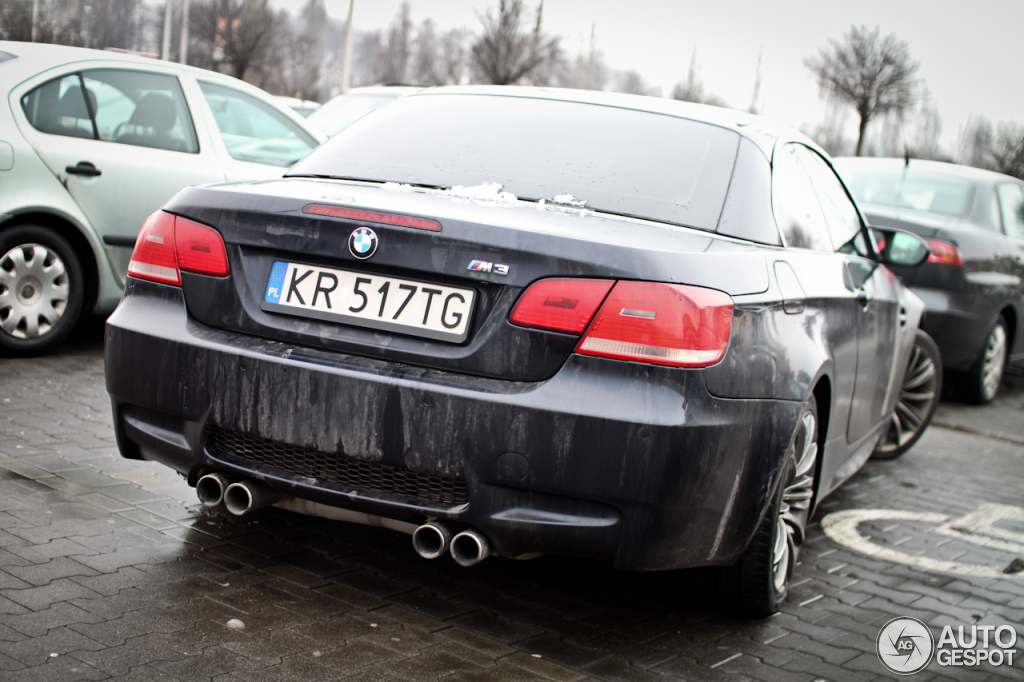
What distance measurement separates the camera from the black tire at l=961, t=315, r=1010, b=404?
8.50m

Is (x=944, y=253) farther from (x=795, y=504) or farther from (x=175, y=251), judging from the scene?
(x=175, y=251)

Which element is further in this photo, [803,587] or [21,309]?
[21,309]

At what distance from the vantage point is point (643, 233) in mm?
2855

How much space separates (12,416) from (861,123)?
121ft

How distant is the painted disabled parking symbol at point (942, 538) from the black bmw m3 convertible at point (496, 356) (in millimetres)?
1220

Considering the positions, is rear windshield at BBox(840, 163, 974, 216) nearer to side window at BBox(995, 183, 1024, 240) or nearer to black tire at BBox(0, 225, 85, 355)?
side window at BBox(995, 183, 1024, 240)

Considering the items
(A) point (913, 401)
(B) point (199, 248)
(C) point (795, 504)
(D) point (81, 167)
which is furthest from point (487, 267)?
(A) point (913, 401)

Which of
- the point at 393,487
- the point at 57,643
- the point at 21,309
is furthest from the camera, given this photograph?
the point at 21,309

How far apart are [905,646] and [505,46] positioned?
33.5m

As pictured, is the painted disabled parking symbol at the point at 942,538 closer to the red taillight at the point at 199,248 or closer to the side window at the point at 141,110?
the red taillight at the point at 199,248

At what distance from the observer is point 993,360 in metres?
8.77

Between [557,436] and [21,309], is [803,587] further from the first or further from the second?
[21,309]

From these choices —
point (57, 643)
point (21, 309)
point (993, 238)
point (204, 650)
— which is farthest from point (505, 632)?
point (993, 238)

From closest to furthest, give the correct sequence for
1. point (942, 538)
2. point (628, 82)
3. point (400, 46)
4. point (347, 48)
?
1. point (942, 538)
2. point (347, 48)
3. point (400, 46)
4. point (628, 82)
